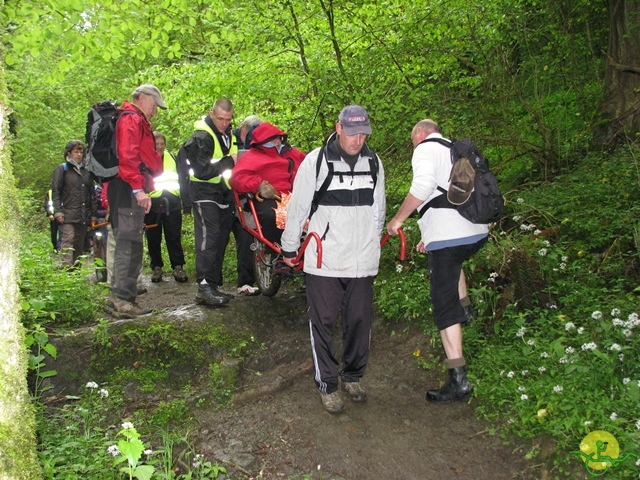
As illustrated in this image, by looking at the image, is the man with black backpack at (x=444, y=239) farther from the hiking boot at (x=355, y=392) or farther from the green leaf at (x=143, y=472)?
the green leaf at (x=143, y=472)

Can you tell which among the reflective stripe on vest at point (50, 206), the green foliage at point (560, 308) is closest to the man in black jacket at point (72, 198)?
the reflective stripe on vest at point (50, 206)

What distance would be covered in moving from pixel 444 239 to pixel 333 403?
5.46ft

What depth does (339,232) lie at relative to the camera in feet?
14.4

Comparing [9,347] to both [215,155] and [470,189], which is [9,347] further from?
[215,155]

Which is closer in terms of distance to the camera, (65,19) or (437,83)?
(65,19)

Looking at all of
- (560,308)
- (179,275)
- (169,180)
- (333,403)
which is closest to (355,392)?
(333,403)

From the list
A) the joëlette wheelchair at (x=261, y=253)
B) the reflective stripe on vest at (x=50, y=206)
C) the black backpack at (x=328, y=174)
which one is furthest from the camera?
the reflective stripe on vest at (x=50, y=206)

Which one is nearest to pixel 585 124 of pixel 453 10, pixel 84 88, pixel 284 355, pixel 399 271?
pixel 453 10

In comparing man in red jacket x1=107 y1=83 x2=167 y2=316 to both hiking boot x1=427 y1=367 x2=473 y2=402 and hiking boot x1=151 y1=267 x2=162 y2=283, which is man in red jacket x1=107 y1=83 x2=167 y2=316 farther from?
hiking boot x1=427 y1=367 x2=473 y2=402

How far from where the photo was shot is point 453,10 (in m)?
7.38

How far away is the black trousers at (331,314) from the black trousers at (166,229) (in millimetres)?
4156

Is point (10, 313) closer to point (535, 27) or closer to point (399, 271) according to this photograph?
point (399, 271)

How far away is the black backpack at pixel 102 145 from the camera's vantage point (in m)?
5.43

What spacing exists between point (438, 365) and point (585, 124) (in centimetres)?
586
